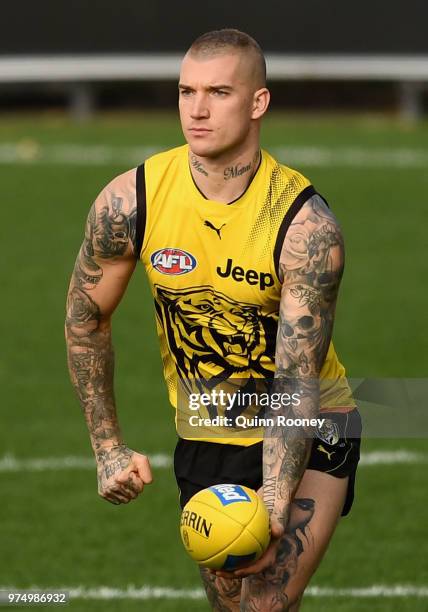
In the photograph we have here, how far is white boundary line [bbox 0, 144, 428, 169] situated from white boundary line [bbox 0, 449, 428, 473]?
9486 mm

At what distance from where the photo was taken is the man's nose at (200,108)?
585cm

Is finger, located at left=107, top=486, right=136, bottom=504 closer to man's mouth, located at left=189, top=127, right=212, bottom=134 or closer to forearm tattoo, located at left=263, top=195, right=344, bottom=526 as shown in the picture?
forearm tattoo, located at left=263, top=195, right=344, bottom=526

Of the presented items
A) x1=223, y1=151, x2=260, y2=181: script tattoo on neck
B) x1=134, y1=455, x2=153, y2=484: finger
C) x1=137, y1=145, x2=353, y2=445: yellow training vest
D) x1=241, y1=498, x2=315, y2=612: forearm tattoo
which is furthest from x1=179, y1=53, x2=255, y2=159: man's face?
x1=241, y1=498, x2=315, y2=612: forearm tattoo

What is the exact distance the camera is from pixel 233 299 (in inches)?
243

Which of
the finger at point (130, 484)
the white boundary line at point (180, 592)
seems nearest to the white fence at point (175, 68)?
the white boundary line at point (180, 592)

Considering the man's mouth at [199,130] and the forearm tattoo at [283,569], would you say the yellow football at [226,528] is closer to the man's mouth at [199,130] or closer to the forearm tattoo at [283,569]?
the forearm tattoo at [283,569]

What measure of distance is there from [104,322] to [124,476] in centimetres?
68

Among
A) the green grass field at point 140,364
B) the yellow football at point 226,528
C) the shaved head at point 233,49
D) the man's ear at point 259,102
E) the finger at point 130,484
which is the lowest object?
the green grass field at point 140,364

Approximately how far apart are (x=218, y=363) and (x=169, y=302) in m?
0.33

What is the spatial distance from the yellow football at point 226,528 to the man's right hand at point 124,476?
17.8 inches

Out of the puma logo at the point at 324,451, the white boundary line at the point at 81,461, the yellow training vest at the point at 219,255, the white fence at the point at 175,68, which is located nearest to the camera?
the yellow training vest at the point at 219,255

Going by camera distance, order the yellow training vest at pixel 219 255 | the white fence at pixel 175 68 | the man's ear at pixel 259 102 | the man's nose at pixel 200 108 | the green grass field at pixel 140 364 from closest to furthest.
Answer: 1. the man's nose at pixel 200 108
2. the man's ear at pixel 259 102
3. the yellow training vest at pixel 219 255
4. the green grass field at pixel 140 364
5. the white fence at pixel 175 68

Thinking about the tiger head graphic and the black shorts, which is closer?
the tiger head graphic

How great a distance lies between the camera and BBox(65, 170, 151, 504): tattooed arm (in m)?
6.18
